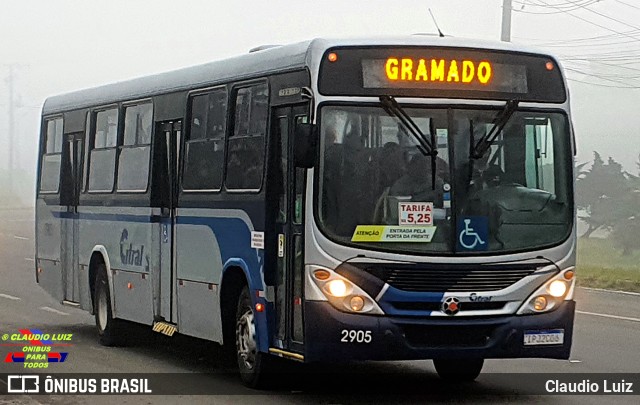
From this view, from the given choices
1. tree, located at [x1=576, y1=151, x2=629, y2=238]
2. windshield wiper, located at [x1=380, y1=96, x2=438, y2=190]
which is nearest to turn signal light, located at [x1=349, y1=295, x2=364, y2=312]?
windshield wiper, located at [x1=380, y1=96, x2=438, y2=190]

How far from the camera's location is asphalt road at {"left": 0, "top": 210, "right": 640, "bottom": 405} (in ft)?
37.8

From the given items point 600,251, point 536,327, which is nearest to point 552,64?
point 536,327

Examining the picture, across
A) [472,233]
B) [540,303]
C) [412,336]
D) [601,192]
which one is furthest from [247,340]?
[601,192]

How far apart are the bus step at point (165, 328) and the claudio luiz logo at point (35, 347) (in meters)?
1.00

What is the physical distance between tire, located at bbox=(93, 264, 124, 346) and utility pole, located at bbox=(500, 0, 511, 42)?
71.8ft

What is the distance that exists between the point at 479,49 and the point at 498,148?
2.74ft

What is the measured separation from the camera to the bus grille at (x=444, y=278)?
1080cm

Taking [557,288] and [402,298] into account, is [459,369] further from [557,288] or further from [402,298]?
[402,298]

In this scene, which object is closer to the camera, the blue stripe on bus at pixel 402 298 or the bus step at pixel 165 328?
the blue stripe on bus at pixel 402 298

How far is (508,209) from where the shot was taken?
11148 mm

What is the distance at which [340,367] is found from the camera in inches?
545

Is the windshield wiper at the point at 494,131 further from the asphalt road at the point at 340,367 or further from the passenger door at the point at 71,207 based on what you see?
the passenger door at the point at 71,207

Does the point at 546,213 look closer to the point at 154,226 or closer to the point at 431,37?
the point at 431,37

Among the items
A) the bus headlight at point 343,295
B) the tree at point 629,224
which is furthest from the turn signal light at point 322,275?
the tree at point 629,224
